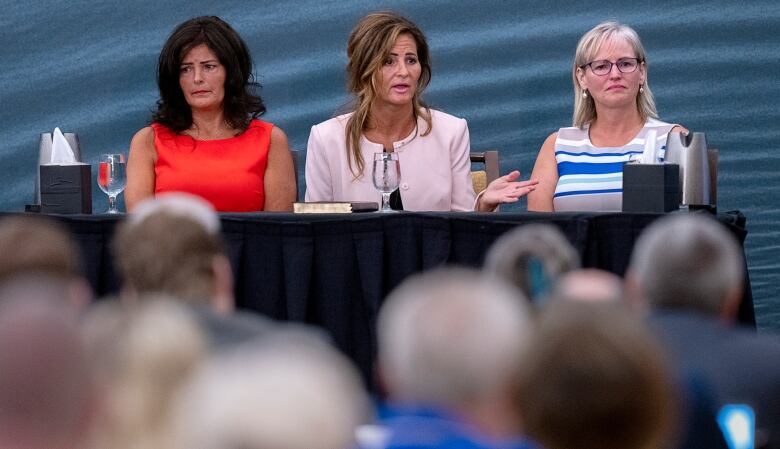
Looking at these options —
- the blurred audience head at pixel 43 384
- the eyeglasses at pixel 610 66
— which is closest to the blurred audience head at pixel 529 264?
the blurred audience head at pixel 43 384

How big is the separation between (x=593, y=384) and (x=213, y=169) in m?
3.13

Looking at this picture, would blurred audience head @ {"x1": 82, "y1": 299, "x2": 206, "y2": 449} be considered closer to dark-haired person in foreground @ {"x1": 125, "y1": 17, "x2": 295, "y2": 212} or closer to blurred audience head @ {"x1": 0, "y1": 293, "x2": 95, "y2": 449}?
blurred audience head @ {"x1": 0, "y1": 293, "x2": 95, "y2": 449}

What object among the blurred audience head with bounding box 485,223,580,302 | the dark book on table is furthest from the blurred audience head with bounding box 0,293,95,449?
the dark book on table

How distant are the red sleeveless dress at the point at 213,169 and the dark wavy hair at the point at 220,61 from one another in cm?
6

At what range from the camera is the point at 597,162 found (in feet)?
14.0

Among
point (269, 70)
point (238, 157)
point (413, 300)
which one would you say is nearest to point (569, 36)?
point (269, 70)

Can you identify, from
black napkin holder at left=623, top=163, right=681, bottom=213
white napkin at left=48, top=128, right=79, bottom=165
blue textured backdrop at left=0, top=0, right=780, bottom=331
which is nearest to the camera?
black napkin holder at left=623, top=163, right=681, bottom=213

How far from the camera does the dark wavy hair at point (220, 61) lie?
14.2 feet

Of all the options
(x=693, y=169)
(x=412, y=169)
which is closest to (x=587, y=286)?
(x=693, y=169)

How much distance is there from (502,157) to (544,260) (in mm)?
3662

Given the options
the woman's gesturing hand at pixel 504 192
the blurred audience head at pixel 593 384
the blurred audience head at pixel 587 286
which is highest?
the woman's gesturing hand at pixel 504 192

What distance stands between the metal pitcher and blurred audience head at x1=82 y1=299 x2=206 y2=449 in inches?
95.0

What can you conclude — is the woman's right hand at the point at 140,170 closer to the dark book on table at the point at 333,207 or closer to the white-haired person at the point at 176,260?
the dark book on table at the point at 333,207

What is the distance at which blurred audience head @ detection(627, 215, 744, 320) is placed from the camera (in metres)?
2.03
